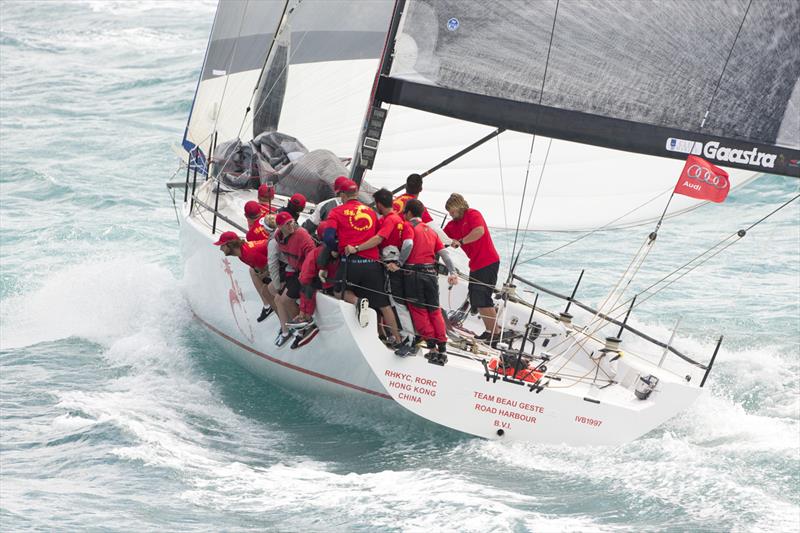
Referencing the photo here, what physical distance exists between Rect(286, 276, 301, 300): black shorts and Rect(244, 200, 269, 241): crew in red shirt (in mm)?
581

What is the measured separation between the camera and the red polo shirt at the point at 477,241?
8.71 m

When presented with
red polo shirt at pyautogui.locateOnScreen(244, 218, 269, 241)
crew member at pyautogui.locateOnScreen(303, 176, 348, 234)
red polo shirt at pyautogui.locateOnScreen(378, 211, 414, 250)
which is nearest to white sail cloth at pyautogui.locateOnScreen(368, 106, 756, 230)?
crew member at pyautogui.locateOnScreen(303, 176, 348, 234)

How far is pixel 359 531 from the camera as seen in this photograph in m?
6.59

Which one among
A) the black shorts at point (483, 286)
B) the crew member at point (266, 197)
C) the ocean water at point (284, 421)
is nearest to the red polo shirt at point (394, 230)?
the black shorts at point (483, 286)

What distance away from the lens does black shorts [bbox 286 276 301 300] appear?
27.5ft

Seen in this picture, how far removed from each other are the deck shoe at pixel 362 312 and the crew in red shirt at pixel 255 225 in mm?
1300

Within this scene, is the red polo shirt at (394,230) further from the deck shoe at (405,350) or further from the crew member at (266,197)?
the crew member at (266,197)

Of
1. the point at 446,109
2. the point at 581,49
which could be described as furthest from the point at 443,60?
the point at 581,49

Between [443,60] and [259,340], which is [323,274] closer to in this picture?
[259,340]

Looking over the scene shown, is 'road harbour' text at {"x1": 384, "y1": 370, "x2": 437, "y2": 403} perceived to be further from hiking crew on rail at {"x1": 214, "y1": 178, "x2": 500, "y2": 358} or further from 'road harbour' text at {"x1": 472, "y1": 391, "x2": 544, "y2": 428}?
'road harbour' text at {"x1": 472, "y1": 391, "x2": 544, "y2": 428}

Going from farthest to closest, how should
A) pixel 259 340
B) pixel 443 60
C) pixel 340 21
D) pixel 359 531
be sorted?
pixel 340 21 < pixel 259 340 < pixel 443 60 < pixel 359 531

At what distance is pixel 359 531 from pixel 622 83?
164 inches

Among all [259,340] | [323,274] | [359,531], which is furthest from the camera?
[259,340]

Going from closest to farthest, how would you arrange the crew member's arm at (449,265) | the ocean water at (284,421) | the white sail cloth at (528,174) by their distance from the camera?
the ocean water at (284,421) → the crew member's arm at (449,265) → the white sail cloth at (528,174)
